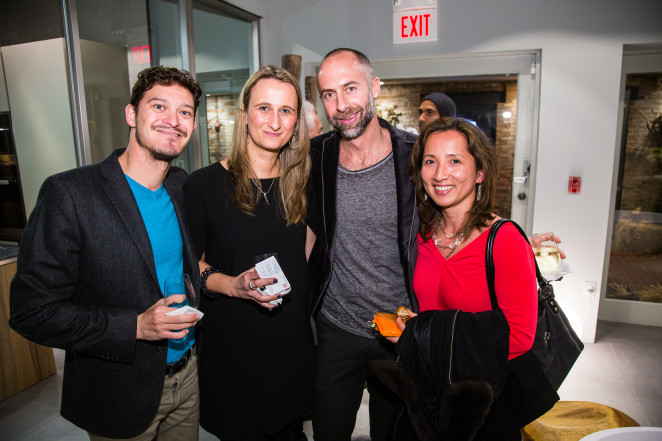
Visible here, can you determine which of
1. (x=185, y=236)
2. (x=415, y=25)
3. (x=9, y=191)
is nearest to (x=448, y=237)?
(x=185, y=236)

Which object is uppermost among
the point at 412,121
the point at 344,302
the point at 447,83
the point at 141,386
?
the point at 447,83

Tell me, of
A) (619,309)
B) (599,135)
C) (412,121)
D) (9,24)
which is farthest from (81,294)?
(619,309)

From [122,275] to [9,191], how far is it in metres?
2.55

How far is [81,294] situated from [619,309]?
4759mm

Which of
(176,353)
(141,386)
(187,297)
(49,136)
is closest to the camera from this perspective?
(187,297)

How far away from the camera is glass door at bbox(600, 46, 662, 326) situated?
12.3 ft

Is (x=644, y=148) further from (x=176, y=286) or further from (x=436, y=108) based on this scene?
(x=176, y=286)

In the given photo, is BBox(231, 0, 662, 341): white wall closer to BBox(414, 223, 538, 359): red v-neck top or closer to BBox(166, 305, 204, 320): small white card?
BBox(414, 223, 538, 359): red v-neck top

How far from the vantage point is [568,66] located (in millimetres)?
3498

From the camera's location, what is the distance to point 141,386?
53.7 inches

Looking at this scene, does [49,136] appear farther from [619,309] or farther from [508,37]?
[619,309]

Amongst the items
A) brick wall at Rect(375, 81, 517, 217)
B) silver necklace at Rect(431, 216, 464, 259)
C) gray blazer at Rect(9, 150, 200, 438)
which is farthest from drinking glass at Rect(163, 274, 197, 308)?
brick wall at Rect(375, 81, 517, 217)

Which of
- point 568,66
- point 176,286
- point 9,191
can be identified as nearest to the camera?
point 176,286

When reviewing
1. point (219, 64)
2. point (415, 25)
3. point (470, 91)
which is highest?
point (415, 25)
